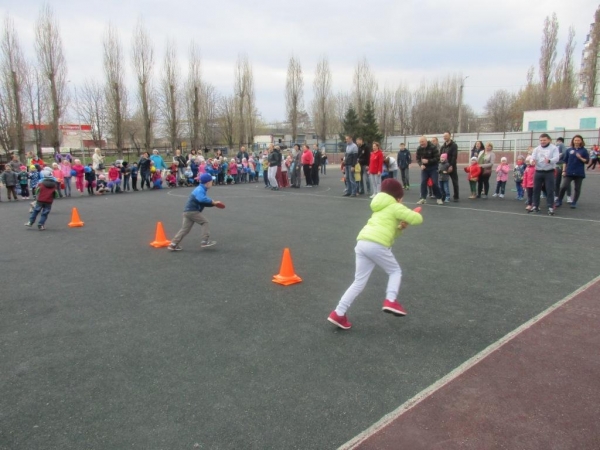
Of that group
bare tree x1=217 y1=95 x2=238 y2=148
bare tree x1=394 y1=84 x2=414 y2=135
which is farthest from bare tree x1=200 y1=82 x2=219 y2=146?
bare tree x1=394 y1=84 x2=414 y2=135

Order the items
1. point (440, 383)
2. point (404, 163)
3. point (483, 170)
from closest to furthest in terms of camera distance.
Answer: point (440, 383) < point (483, 170) < point (404, 163)

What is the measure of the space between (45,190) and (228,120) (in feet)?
158

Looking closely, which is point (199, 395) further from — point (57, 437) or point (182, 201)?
point (182, 201)

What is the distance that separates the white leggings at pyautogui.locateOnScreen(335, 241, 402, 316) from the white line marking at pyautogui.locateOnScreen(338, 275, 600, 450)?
957 mm

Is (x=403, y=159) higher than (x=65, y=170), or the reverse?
(x=403, y=159)

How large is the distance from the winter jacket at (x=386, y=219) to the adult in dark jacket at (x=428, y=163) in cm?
842

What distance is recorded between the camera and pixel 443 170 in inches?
506

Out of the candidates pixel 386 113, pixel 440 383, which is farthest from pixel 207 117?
pixel 440 383

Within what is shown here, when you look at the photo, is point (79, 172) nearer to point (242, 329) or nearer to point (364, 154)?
point (364, 154)

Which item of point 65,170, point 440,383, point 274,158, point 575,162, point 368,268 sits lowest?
point 440,383

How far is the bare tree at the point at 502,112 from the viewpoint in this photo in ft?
217

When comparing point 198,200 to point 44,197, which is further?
point 44,197

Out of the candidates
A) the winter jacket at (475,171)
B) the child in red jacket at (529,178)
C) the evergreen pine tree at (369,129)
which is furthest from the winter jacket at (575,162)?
the evergreen pine tree at (369,129)

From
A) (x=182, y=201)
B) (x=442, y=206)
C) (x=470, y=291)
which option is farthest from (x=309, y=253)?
(x=182, y=201)
